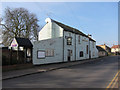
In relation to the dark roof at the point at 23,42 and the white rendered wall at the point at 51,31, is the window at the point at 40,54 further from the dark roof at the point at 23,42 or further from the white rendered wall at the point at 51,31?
the white rendered wall at the point at 51,31

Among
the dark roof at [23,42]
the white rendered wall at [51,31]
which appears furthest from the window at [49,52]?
the white rendered wall at [51,31]

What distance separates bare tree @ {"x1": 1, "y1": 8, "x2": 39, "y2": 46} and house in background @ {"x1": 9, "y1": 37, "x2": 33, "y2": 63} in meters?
19.0

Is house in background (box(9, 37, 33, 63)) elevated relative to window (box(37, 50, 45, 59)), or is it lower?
elevated

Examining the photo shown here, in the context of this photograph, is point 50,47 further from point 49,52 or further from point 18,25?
point 18,25

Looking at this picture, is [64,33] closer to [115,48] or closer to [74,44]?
[74,44]

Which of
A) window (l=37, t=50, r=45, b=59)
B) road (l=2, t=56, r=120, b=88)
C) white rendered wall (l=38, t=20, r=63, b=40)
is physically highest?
white rendered wall (l=38, t=20, r=63, b=40)

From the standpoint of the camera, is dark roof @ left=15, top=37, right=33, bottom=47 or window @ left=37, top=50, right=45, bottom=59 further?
window @ left=37, top=50, right=45, bottom=59

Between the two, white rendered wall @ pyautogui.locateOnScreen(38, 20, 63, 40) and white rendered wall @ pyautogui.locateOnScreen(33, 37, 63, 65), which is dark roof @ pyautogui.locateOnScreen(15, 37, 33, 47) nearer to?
white rendered wall @ pyautogui.locateOnScreen(33, 37, 63, 65)

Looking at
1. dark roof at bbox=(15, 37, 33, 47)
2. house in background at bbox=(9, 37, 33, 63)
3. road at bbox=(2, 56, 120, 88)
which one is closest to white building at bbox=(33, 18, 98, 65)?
house in background at bbox=(9, 37, 33, 63)

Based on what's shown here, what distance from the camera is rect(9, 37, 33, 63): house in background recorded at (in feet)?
49.0

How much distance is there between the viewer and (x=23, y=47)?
1576cm

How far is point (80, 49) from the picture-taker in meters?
31.7

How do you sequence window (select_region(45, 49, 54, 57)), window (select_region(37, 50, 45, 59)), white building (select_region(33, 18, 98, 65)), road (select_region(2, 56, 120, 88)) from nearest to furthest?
road (select_region(2, 56, 120, 88)) < window (select_region(37, 50, 45, 59)) < white building (select_region(33, 18, 98, 65)) < window (select_region(45, 49, 54, 57))

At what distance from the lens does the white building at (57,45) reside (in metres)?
18.5
